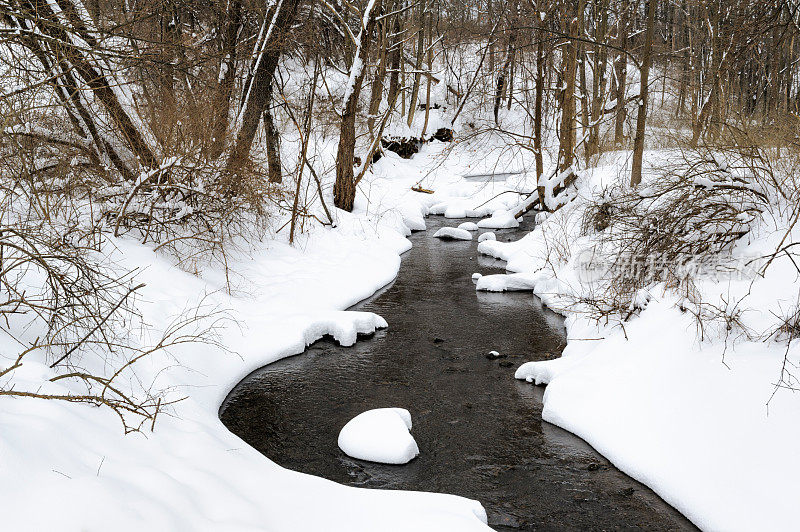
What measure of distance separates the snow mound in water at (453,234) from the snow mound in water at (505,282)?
433cm

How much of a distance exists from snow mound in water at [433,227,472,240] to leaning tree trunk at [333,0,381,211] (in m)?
2.33

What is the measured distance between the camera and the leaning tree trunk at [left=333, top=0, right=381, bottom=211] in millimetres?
13555

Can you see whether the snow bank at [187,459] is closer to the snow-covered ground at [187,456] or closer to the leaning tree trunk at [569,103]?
the snow-covered ground at [187,456]

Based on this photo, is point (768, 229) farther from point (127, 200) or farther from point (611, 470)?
point (127, 200)

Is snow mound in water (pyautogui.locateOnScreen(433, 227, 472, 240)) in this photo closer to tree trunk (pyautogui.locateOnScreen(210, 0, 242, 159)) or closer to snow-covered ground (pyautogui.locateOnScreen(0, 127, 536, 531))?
tree trunk (pyautogui.locateOnScreen(210, 0, 242, 159))

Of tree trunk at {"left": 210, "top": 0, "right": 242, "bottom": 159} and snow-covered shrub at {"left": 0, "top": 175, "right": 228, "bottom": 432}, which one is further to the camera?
tree trunk at {"left": 210, "top": 0, "right": 242, "bottom": 159}

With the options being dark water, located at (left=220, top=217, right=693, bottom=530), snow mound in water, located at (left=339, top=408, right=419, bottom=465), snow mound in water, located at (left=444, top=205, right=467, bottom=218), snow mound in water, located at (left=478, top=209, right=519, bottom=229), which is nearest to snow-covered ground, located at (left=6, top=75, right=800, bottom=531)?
dark water, located at (left=220, top=217, right=693, bottom=530)

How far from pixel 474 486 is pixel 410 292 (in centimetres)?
588

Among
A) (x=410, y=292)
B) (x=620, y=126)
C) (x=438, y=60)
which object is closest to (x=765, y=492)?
(x=410, y=292)

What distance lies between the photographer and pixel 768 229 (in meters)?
6.93

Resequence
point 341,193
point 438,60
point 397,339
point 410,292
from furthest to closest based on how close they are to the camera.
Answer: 1. point 438,60
2. point 341,193
3. point 410,292
4. point 397,339

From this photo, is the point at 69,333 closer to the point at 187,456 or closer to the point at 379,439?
the point at 187,456

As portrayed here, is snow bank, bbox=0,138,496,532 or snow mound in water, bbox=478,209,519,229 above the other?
snow bank, bbox=0,138,496,532

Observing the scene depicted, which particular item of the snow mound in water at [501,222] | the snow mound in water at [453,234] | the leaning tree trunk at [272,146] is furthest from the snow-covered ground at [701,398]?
the snow mound in water at [501,222]
